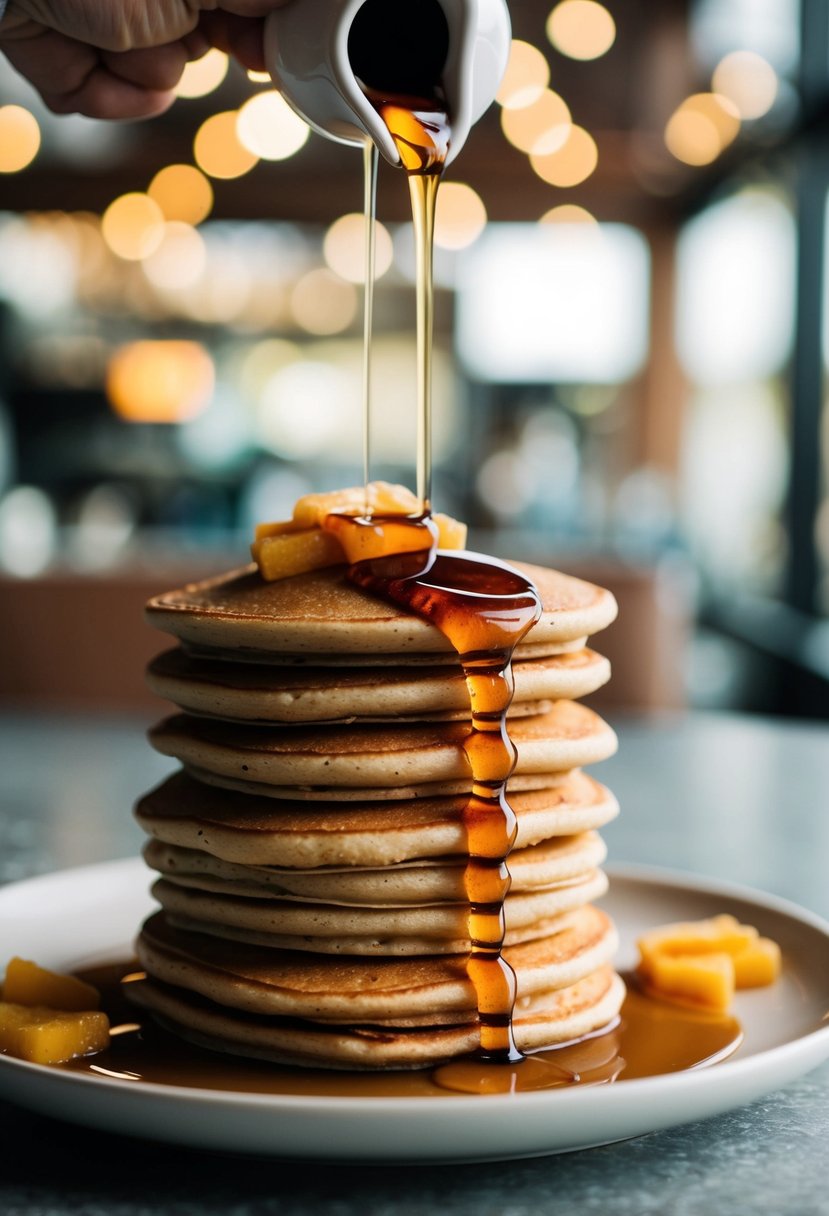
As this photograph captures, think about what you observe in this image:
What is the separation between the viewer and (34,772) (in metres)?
2.40

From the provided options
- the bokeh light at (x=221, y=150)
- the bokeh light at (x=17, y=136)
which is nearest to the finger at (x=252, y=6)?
the bokeh light at (x=221, y=150)

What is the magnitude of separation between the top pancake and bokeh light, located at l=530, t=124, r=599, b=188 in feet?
24.0

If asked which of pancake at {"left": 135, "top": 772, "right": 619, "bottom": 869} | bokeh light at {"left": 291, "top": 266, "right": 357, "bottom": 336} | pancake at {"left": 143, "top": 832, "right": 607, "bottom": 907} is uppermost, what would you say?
bokeh light at {"left": 291, "top": 266, "right": 357, "bottom": 336}

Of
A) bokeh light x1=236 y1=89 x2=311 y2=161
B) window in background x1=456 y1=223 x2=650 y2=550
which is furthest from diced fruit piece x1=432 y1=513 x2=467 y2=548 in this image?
window in background x1=456 y1=223 x2=650 y2=550

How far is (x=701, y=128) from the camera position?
28.2 feet

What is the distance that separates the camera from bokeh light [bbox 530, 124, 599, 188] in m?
8.42

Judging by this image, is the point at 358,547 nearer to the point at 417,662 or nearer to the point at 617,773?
the point at 417,662

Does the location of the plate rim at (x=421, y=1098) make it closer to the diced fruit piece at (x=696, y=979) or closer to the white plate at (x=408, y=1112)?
the white plate at (x=408, y=1112)

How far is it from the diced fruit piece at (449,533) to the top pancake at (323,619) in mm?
55

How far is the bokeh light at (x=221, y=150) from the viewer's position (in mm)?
8484

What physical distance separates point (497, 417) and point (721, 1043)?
1098cm

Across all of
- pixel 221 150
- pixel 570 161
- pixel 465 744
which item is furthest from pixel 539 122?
pixel 465 744

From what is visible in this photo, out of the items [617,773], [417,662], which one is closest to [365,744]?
[417,662]

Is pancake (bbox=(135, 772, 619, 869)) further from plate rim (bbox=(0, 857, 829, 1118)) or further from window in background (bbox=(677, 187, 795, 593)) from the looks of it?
window in background (bbox=(677, 187, 795, 593))
